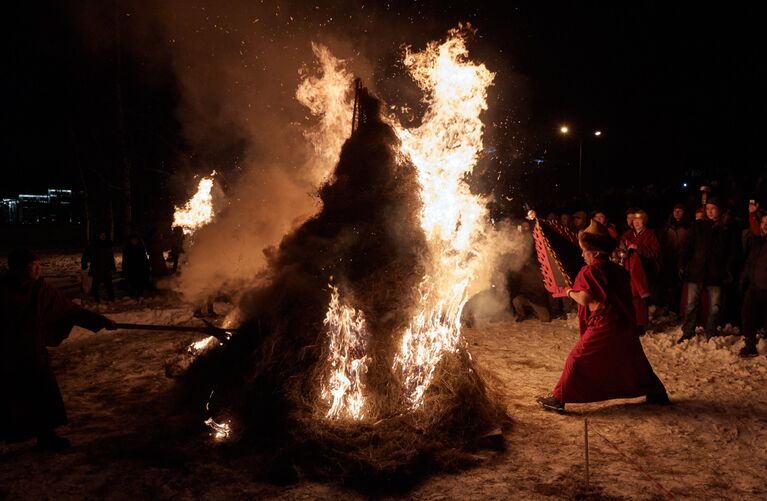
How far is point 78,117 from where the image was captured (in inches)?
769

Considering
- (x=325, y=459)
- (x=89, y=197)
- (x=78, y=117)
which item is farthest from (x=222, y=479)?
(x=89, y=197)

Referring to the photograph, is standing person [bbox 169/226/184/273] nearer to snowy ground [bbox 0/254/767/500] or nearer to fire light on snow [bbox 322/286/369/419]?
snowy ground [bbox 0/254/767/500]

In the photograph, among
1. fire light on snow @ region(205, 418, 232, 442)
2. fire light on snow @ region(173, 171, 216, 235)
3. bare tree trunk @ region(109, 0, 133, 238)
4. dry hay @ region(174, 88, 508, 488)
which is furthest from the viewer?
bare tree trunk @ region(109, 0, 133, 238)

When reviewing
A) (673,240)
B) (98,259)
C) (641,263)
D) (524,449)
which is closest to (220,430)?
(524,449)

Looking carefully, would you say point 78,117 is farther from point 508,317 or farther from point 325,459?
point 325,459

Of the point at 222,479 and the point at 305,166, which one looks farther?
the point at 305,166

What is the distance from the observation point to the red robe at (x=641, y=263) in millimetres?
8453

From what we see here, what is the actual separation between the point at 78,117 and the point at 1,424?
17.8m

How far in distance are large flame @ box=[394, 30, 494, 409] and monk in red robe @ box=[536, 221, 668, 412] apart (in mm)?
1302

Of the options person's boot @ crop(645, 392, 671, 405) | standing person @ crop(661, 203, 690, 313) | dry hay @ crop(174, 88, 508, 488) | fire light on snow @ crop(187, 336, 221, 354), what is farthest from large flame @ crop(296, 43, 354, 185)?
standing person @ crop(661, 203, 690, 313)

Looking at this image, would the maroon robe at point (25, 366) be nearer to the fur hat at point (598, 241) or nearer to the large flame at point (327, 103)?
the large flame at point (327, 103)

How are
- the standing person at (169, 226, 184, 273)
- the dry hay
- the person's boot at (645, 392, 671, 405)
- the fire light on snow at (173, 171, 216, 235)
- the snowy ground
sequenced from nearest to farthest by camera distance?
the snowy ground < the dry hay < the person's boot at (645, 392, 671, 405) < the fire light on snow at (173, 171, 216, 235) < the standing person at (169, 226, 184, 273)

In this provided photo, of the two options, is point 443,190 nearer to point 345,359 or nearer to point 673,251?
point 345,359

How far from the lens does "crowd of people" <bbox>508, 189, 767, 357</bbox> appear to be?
764cm
